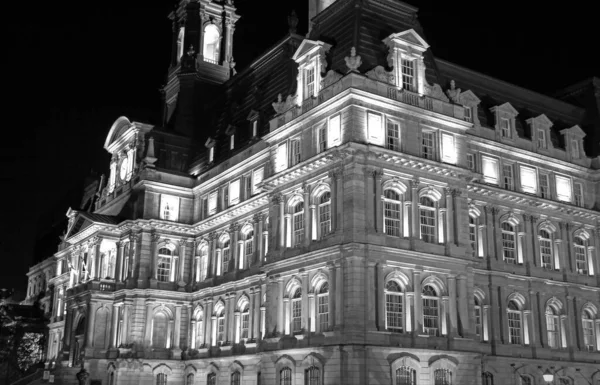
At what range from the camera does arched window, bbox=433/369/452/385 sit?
133 feet

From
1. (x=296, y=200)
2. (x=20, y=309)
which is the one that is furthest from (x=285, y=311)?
(x=20, y=309)

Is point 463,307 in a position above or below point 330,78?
below

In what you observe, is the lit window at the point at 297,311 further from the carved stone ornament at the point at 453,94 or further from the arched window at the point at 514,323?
the carved stone ornament at the point at 453,94

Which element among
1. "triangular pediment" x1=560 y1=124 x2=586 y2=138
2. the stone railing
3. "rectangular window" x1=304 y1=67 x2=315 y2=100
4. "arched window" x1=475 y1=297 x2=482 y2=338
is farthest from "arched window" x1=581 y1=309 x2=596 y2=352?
"rectangular window" x1=304 y1=67 x2=315 y2=100

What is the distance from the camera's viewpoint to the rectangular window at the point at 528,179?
53944 mm

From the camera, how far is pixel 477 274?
161 ft

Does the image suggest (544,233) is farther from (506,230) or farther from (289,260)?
(289,260)

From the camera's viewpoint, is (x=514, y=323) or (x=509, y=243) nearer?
(x=514, y=323)

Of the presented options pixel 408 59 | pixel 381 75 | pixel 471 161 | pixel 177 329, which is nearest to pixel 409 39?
pixel 408 59

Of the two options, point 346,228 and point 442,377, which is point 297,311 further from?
point 442,377

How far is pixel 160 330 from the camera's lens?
60.4 metres

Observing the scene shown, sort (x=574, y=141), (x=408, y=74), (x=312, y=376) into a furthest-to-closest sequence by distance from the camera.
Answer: (x=574, y=141)
(x=408, y=74)
(x=312, y=376)

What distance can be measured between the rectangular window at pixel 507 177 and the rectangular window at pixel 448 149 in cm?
824

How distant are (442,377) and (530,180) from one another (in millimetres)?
20084
